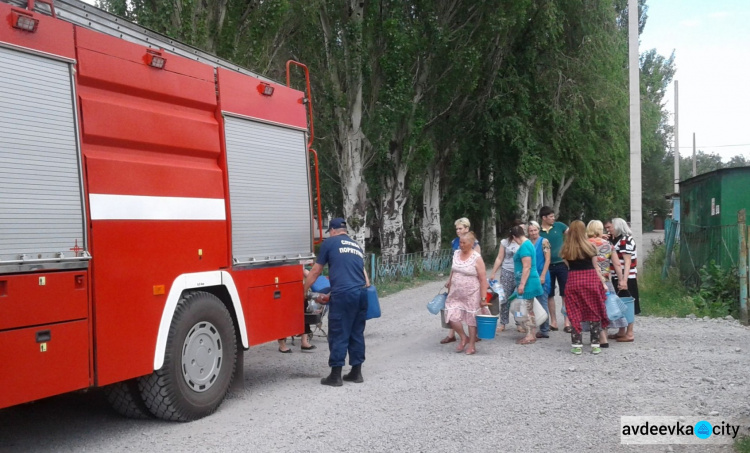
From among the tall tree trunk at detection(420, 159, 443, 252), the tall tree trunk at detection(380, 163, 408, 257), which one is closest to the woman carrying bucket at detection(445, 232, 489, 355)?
the tall tree trunk at detection(380, 163, 408, 257)

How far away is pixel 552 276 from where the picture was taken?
35.5 ft

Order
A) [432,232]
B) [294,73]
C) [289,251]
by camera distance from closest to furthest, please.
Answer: [289,251]
[294,73]
[432,232]

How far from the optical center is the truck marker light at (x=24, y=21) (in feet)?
15.6

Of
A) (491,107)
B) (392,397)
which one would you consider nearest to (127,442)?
(392,397)

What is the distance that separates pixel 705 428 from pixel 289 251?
4269 mm

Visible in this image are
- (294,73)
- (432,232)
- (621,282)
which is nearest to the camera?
(621,282)

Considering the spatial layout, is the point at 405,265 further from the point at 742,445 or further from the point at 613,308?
the point at 742,445

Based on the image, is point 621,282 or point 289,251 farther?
point 621,282

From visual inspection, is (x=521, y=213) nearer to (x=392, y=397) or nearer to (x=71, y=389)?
(x=392, y=397)

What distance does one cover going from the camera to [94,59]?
5.46 meters

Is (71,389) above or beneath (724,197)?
beneath

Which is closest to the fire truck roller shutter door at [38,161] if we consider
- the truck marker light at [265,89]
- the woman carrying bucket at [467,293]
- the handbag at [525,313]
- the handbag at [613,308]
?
the truck marker light at [265,89]

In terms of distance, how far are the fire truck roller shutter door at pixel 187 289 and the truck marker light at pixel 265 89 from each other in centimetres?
199

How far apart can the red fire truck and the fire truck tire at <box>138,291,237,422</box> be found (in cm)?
1
